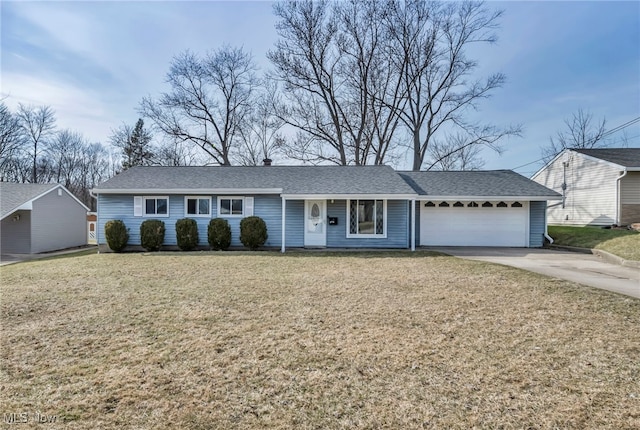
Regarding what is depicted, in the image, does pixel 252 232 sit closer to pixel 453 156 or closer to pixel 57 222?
pixel 57 222

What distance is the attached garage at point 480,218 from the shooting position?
14.0m

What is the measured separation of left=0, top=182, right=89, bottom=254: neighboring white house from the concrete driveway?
19793 millimetres

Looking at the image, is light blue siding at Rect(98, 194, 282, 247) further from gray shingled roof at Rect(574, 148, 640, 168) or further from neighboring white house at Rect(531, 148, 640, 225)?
gray shingled roof at Rect(574, 148, 640, 168)

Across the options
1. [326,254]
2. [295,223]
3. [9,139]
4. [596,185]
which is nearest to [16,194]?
[295,223]

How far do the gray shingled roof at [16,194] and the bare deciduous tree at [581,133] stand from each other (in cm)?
3580

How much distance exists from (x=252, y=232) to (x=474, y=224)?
957cm

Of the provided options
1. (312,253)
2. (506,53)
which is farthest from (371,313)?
(506,53)

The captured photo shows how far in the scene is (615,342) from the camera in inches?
147

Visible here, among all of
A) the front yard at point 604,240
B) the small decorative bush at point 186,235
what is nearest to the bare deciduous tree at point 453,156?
the front yard at point 604,240

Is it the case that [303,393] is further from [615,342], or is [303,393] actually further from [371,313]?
[615,342]

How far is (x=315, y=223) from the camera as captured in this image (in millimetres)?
13477

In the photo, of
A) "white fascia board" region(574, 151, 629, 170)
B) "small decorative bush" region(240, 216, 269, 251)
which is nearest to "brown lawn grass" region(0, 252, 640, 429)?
"small decorative bush" region(240, 216, 269, 251)

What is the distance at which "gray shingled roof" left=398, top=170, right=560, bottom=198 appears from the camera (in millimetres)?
13688

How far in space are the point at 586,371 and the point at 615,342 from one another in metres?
1.06
